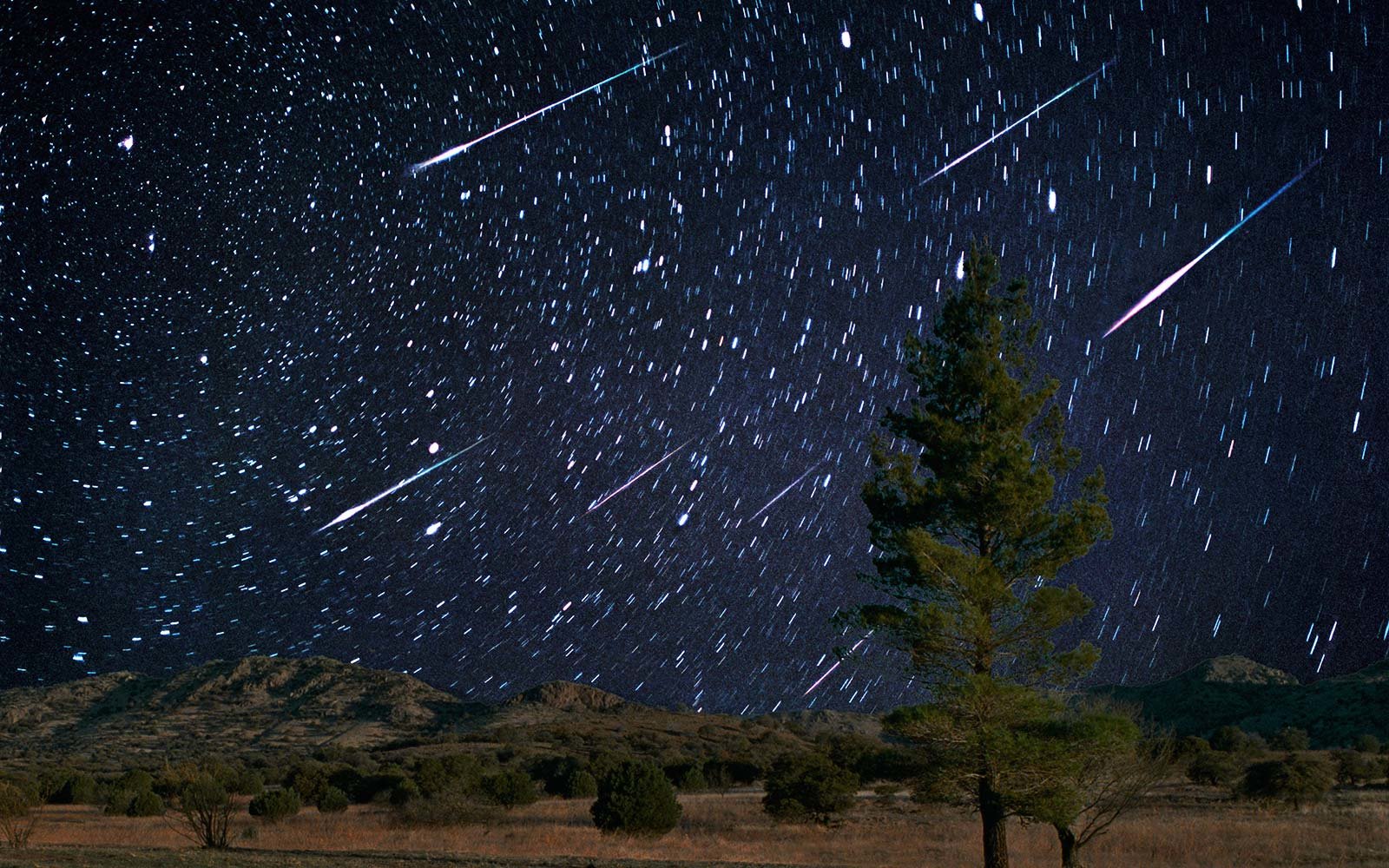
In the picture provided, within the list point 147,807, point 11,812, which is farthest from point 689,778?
point 11,812

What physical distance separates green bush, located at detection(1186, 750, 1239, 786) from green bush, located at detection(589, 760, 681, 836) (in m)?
30.7

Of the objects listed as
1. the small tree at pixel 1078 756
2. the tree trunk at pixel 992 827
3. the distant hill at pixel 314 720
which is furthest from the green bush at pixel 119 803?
the small tree at pixel 1078 756

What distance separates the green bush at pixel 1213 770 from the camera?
44.6m

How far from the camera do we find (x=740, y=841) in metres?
26.5

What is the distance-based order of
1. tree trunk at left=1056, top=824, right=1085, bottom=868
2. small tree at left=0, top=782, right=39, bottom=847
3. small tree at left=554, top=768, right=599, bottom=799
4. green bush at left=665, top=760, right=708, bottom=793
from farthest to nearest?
1. green bush at left=665, top=760, right=708, bottom=793
2. small tree at left=554, top=768, right=599, bottom=799
3. small tree at left=0, top=782, right=39, bottom=847
4. tree trunk at left=1056, top=824, right=1085, bottom=868

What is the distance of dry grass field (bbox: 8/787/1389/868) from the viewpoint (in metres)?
19.2

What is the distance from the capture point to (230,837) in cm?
2589

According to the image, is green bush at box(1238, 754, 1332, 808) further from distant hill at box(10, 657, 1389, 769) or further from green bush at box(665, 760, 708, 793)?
distant hill at box(10, 657, 1389, 769)

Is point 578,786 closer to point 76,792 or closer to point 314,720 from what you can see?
point 76,792

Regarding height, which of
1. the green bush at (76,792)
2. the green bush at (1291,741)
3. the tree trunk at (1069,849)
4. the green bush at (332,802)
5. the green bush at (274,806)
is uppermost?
the green bush at (76,792)

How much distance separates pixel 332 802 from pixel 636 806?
17733 mm

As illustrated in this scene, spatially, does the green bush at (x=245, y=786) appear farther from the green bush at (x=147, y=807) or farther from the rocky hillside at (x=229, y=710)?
the rocky hillside at (x=229, y=710)

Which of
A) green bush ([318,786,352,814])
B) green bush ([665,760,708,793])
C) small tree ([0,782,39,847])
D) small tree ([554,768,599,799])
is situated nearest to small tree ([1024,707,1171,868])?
small tree ([0,782,39,847])

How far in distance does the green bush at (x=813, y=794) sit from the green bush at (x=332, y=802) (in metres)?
17.7
